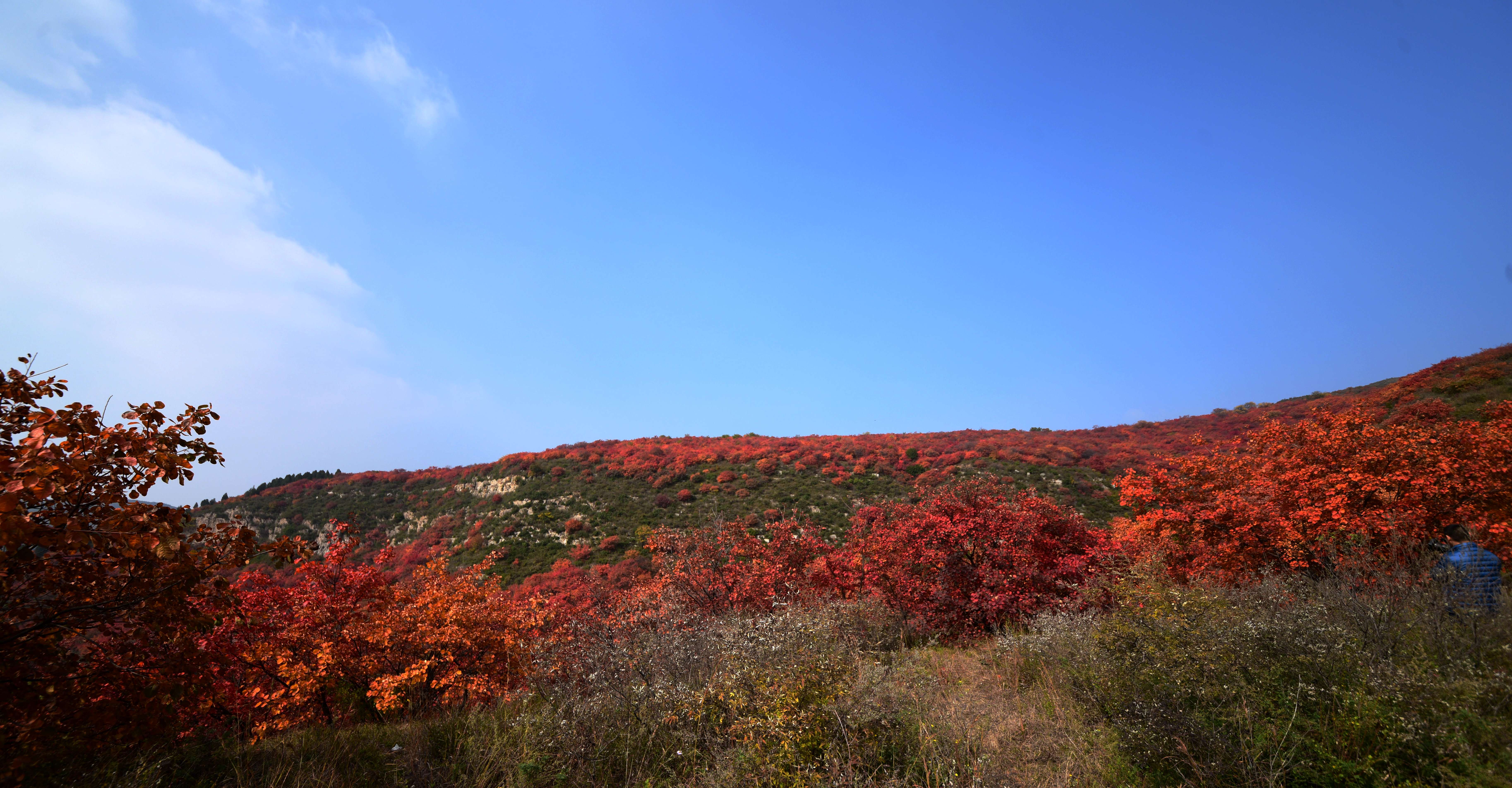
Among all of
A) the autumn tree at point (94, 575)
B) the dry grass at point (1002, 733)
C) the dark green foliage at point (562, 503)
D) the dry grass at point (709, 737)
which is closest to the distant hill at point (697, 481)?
the dark green foliage at point (562, 503)

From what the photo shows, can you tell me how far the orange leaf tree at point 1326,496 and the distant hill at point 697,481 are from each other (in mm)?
12319

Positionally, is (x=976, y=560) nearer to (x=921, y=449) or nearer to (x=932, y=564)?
(x=932, y=564)

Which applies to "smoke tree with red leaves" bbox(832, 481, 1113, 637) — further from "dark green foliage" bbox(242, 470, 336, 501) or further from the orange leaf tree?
"dark green foliage" bbox(242, 470, 336, 501)

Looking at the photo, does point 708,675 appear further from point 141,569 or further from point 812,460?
point 812,460

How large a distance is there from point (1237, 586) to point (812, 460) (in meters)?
29.9

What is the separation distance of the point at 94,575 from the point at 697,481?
115 feet

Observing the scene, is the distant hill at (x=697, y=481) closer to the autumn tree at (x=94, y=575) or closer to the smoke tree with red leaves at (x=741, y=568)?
the smoke tree with red leaves at (x=741, y=568)

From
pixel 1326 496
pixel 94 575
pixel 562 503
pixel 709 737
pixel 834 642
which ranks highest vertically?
pixel 562 503

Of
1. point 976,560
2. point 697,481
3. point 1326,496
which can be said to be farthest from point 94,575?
point 697,481

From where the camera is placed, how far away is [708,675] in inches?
264

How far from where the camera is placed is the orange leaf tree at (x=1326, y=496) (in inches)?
A: 423

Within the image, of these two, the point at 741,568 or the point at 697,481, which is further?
the point at 697,481

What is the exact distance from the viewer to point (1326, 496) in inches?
467

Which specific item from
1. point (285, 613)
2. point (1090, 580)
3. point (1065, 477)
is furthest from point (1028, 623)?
point (1065, 477)
